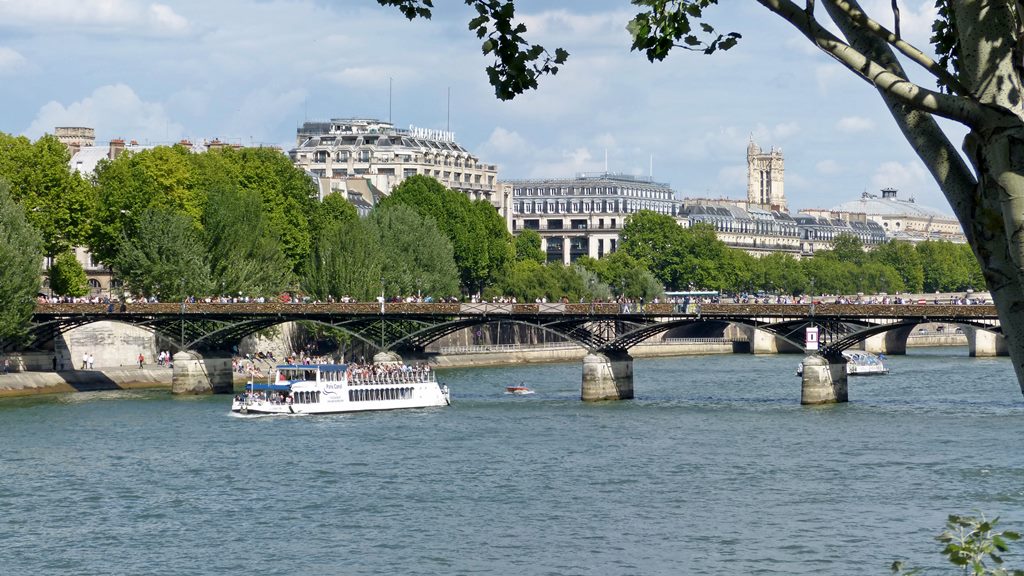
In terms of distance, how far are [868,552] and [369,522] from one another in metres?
11.6

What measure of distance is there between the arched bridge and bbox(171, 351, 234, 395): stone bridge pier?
2.34ft

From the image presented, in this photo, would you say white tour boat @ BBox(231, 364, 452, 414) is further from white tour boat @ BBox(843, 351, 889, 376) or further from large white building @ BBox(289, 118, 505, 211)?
large white building @ BBox(289, 118, 505, 211)

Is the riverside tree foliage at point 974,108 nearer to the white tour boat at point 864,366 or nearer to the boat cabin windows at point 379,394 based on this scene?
the boat cabin windows at point 379,394

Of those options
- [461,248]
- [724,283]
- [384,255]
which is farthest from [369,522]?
[724,283]

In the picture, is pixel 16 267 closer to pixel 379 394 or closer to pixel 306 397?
pixel 306 397

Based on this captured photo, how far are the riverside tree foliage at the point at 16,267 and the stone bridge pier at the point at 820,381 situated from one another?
35.0 meters

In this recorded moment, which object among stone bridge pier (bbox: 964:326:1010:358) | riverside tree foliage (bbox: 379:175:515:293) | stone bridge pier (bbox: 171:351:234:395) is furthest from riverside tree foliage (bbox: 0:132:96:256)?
stone bridge pier (bbox: 964:326:1010:358)

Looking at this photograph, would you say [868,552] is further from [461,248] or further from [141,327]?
[461,248]

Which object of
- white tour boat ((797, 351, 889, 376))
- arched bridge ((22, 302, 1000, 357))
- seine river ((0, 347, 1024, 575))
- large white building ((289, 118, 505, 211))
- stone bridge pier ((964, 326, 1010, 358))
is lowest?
seine river ((0, 347, 1024, 575))

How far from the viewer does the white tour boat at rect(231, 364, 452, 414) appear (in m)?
70.8

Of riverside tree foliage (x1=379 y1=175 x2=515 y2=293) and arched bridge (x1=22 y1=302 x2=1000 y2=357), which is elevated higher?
riverside tree foliage (x1=379 y1=175 x2=515 y2=293)

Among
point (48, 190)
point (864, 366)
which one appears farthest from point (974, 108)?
point (864, 366)

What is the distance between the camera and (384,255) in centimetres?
10531

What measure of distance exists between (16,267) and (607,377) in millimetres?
27061
